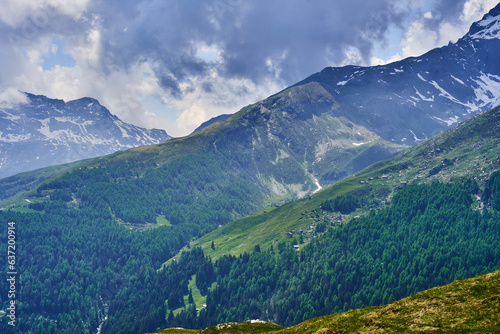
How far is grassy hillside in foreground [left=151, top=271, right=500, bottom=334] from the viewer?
51.0 meters

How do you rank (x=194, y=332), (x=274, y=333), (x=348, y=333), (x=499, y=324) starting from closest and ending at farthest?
(x=499, y=324), (x=348, y=333), (x=274, y=333), (x=194, y=332)

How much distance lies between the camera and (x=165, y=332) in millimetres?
93312

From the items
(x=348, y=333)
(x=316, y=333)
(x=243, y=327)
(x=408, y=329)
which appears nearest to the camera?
(x=408, y=329)

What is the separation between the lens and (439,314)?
55.3 metres

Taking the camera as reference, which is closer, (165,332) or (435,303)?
(435,303)

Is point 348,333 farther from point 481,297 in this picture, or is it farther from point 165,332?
point 165,332

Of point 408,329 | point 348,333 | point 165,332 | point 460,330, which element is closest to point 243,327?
point 165,332

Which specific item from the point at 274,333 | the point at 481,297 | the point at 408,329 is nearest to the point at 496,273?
the point at 481,297

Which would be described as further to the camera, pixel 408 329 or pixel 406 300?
pixel 406 300

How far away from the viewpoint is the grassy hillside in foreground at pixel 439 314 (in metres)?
51.0

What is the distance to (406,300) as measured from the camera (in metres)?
64.2

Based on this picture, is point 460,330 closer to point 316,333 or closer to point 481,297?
point 481,297

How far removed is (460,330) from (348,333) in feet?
52.5

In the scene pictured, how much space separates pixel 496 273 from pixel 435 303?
47.1 feet
